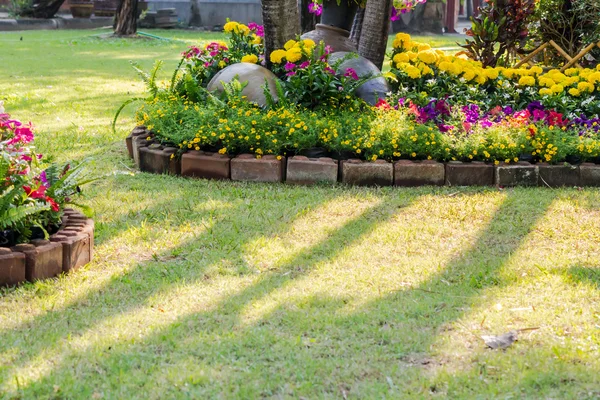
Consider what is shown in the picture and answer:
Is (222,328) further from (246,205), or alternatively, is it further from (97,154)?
(97,154)

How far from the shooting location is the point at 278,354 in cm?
366

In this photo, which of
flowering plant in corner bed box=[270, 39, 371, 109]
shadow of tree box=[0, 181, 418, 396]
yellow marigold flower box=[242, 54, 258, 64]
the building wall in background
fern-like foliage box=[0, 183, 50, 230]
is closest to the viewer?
shadow of tree box=[0, 181, 418, 396]

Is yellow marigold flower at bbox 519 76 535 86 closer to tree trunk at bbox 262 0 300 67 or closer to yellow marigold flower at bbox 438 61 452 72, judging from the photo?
yellow marigold flower at bbox 438 61 452 72

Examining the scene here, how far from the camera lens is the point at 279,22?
8.16 m

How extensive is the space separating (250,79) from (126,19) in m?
16.7

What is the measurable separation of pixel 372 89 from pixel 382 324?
4.29 metres

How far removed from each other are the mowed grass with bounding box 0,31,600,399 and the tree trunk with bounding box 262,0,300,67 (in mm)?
2174

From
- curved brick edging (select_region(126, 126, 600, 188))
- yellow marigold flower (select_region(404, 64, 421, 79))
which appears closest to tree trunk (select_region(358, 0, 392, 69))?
yellow marigold flower (select_region(404, 64, 421, 79))

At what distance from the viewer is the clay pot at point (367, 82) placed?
794 centimetres

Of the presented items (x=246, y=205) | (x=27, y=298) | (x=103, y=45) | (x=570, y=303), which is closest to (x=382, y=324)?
(x=570, y=303)

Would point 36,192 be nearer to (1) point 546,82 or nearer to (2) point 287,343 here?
(2) point 287,343

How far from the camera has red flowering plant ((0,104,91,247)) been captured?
4.45 meters

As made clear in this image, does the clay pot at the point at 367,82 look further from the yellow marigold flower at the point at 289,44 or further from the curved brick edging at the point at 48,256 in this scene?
the curved brick edging at the point at 48,256

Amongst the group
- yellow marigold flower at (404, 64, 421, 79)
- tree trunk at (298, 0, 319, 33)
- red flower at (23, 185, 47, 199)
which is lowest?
red flower at (23, 185, 47, 199)
